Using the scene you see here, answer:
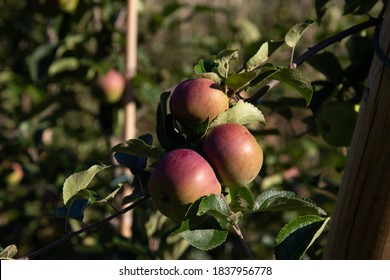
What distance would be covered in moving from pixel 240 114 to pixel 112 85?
98 cm

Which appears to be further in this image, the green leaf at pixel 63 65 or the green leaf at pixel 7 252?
the green leaf at pixel 63 65

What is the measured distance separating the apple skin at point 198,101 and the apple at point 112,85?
926 millimetres

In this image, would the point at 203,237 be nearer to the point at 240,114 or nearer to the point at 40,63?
the point at 240,114

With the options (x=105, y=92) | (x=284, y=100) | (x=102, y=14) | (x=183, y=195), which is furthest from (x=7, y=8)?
(x=183, y=195)

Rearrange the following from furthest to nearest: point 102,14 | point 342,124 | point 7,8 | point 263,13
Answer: point 263,13, point 7,8, point 102,14, point 342,124

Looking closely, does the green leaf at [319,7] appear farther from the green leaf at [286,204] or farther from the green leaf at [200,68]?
the green leaf at [286,204]

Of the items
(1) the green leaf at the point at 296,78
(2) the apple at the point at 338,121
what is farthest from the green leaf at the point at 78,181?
(2) the apple at the point at 338,121

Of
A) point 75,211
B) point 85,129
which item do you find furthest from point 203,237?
point 85,129

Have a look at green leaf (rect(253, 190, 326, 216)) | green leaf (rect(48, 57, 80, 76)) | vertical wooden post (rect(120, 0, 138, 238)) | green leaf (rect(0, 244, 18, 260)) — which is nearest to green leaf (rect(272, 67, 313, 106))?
green leaf (rect(253, 190, 326, 216))

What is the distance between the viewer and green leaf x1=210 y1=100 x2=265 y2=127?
72cm

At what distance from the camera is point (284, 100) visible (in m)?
1.05

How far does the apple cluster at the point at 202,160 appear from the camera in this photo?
0.66 metres
